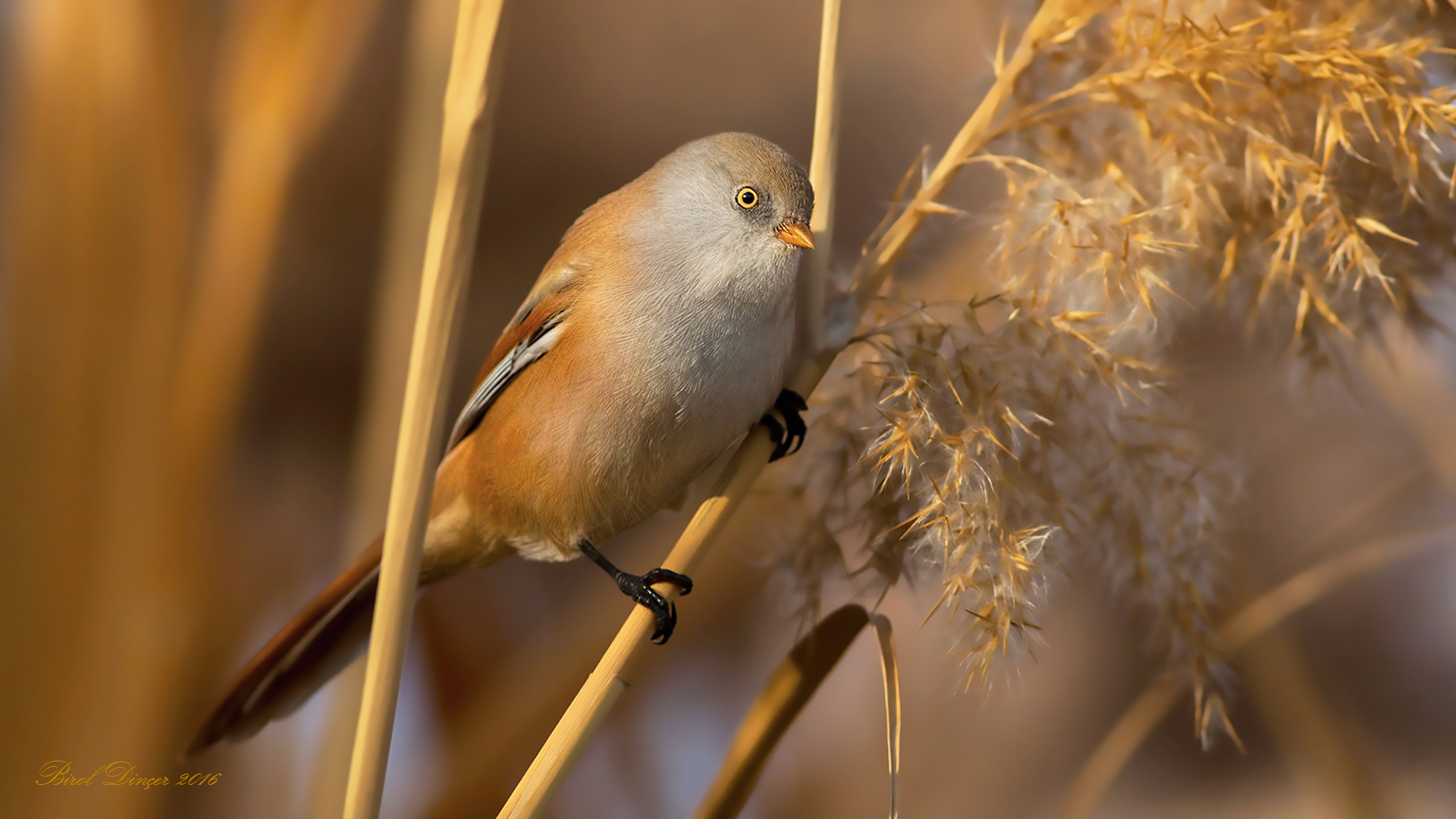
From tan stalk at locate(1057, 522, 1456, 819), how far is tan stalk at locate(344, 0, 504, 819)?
3.27 ft

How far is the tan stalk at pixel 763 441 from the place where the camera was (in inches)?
35.5

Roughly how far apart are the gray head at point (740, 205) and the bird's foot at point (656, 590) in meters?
0.49

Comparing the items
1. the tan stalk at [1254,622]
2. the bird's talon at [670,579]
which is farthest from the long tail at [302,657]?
the tan stalk at [1254,622]

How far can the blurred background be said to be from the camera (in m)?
1.01

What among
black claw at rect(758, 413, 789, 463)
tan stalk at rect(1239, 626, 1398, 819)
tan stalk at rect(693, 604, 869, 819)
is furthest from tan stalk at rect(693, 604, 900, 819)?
tan stalk at rect(1239, 626, 1398, 819)

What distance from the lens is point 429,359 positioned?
0.69m

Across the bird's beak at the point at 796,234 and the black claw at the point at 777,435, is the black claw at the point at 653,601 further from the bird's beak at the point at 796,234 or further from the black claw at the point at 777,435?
the bird's beak at the point at 796,234

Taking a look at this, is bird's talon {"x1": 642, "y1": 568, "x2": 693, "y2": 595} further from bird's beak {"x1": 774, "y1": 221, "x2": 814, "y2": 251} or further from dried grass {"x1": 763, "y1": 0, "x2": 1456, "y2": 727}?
bird's beak {"x1": 774, "y1": 221, "x2": 814, "y2": 251}

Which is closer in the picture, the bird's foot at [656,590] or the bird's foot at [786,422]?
the bird's foot at [656,590]

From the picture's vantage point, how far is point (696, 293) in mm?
1271

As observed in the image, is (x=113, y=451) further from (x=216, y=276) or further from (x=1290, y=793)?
(x=1290, y=793)

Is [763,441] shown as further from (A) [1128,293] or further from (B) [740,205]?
(A) [1128,293]

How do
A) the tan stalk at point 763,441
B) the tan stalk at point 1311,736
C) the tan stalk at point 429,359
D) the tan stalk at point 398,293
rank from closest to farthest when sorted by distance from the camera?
the tan stalk at point 429,359 → the tan stalk at point 763,441 → the tan stalk at point 398,293 → the tan stalk at point 1311,736

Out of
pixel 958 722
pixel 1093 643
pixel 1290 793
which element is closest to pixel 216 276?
pixel 958 722
